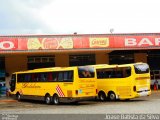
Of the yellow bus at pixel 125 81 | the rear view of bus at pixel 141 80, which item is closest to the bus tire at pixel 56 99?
the yellow bus at pixel 125 81

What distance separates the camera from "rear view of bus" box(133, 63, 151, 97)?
27906 mm

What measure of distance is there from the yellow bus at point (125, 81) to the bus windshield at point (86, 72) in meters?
2.50

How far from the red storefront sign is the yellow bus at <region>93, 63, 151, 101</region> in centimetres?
795

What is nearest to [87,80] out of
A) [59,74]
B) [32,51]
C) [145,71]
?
[59,74]

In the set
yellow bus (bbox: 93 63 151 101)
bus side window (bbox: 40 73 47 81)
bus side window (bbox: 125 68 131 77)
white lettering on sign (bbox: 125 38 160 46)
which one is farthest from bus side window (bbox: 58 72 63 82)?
white lettering on sign (bbox: 125 38 160 46)

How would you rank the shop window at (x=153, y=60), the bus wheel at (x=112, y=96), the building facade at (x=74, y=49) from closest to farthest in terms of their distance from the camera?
1. the bus wheel at (x=112, y=96)
2. the building facade at (x=74, y=49)
3. the shop window at (x=153, y=60)

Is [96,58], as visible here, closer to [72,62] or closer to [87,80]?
[72,62]

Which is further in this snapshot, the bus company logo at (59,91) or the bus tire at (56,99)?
the bus tire at (56,99)

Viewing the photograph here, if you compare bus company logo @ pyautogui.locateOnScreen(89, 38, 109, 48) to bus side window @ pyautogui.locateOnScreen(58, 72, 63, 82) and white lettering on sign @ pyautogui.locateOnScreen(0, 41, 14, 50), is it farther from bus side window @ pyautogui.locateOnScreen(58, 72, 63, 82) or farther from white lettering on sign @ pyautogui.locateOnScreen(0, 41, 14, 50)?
bus side window @ pyautogui.locateOnScreen(58, 72, 63, 82)

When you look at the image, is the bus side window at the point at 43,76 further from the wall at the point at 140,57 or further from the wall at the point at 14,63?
the wall at the point at 140,57

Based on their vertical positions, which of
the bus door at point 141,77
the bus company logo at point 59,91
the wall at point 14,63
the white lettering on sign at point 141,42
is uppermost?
the white lettering on sign at point 141,42

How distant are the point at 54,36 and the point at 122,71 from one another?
1039cm

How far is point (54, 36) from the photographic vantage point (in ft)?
121

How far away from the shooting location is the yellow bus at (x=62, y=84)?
26250 millimetres
